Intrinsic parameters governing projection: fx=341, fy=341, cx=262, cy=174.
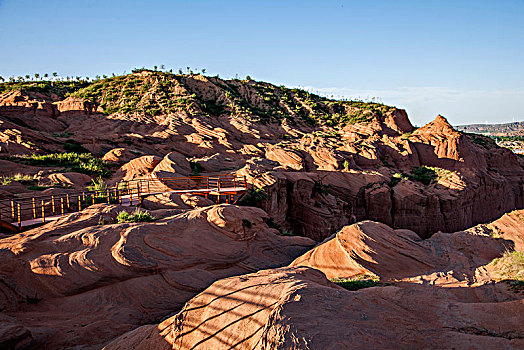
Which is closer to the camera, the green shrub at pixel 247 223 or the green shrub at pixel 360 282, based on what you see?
the green shrub at pixel 360 282

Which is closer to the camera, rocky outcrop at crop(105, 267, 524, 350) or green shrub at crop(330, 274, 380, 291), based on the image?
rocky outcrop at crop(105, 267, 524, 350)

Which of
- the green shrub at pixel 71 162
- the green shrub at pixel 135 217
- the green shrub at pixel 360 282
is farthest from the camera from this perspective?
the green shrub at pixel 71 162

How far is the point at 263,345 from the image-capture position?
426cm

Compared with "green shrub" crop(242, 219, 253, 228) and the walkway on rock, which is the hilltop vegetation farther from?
"green shrub" crop(242, 219, 253, 228)

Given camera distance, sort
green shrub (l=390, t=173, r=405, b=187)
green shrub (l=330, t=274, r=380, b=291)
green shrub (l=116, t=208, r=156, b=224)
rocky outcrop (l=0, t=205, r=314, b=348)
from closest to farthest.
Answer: rocky outcrop (l=0, t=205, r=314, b=348)
green shrub (l=330, t=274, r=380, b=291)
green shrub (l=116, t=208, r=156, b=224)
green shrub (l=390, t=173, r=405, b=187)

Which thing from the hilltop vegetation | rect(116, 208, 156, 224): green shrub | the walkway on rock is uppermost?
the hilltop vegetation

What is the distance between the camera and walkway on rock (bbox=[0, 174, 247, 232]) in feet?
42.2

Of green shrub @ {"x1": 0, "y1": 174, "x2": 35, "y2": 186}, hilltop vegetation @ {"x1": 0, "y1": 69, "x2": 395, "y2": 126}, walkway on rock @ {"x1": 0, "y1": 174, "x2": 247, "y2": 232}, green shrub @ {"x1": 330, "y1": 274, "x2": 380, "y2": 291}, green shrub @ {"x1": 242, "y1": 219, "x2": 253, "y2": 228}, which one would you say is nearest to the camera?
green shrub @ {"x1": 330, "y1": 274, "x2": 380, "y2": 291}

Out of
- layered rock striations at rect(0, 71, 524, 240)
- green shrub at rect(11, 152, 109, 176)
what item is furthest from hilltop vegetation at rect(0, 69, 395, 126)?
green shrub at rect(11, 152, 109, 176)

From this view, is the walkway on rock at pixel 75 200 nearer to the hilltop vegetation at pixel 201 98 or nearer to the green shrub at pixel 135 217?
the green shrub at pixel 135 217

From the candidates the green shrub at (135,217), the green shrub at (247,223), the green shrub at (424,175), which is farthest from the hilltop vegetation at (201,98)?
the green shrub at (247,223)

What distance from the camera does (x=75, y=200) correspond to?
51.4 feet

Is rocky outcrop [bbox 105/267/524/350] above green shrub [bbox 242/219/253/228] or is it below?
above

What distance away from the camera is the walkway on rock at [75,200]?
507 inches
